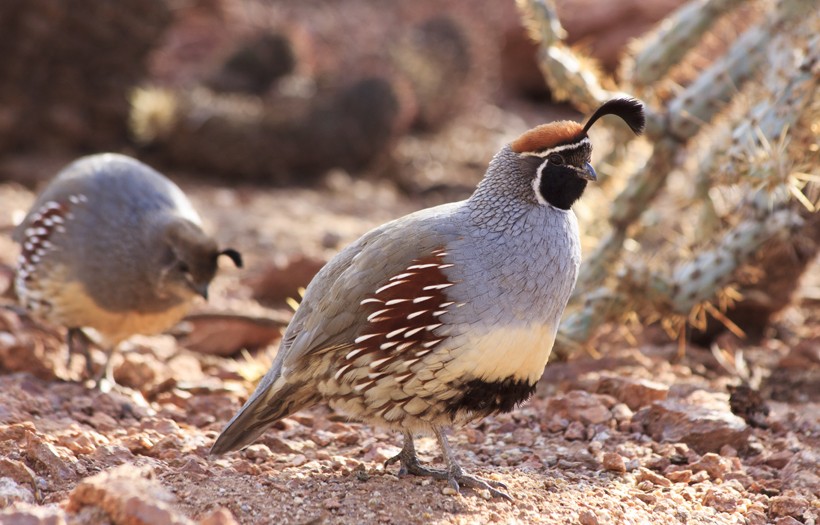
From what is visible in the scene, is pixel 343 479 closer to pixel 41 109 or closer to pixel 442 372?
pixel 442 372

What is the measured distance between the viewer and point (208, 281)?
20.0ft

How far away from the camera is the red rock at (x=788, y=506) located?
4.48 meters

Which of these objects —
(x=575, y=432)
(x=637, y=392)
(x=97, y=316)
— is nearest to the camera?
(x=575, y=432)

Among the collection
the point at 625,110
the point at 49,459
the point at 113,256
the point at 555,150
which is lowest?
the point at 49,459

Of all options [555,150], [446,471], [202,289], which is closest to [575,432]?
[446,471]

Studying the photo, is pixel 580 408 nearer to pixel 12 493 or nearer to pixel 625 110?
pixel 625 110

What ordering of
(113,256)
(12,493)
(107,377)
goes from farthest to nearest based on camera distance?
(107,377) → (113,256) → (12,493)

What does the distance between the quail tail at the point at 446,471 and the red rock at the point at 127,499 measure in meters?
1.45

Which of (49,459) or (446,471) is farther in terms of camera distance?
(446,471)

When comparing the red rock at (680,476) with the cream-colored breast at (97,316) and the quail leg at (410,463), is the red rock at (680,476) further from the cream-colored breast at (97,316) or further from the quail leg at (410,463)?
the cream-colored breast at (97,316)

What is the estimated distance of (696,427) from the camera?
5223 mm

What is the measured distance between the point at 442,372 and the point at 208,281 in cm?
226

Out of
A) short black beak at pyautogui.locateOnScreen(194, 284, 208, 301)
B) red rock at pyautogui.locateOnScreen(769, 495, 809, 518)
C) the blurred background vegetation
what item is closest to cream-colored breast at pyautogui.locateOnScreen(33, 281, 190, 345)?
short black beak at pyautogui.locateOnScreen(194, 284, 208, 301)

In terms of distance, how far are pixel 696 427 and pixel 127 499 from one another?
3.06 meters
